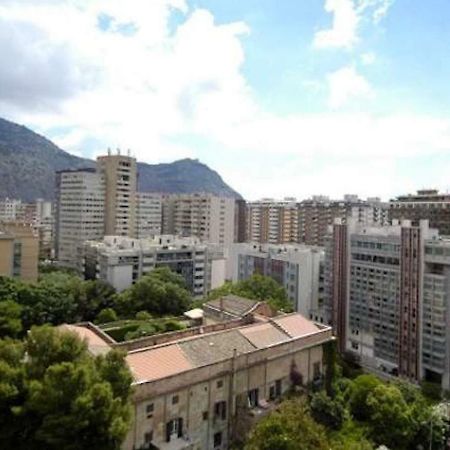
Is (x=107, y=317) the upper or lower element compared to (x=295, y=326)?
lower

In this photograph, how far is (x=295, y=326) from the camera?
28781mm

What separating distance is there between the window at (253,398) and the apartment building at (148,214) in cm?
5600

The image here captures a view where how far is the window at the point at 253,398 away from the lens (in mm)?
24373

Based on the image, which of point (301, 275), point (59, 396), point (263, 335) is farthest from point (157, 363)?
point (301, 275)

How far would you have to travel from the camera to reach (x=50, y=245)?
3327 inches

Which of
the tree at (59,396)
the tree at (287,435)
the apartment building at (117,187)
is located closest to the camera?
the tree at (59,396)

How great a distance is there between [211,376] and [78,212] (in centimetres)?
5455

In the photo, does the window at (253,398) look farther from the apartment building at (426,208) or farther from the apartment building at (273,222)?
the apartment building at (273,222)

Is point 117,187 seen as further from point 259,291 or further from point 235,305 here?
point 235,305

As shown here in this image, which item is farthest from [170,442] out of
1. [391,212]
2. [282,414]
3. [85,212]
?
[391,212]

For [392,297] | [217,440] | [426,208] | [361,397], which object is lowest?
[217,440]

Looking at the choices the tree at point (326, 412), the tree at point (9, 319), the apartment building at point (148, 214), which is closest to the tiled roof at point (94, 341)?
the tree at point (9, 319)

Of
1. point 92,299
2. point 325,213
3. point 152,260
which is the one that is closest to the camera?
point 92,299

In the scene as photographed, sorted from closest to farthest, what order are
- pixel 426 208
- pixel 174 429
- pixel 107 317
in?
1. pixel 174 429
2. pixel 107 317
3. pixel 426 208
